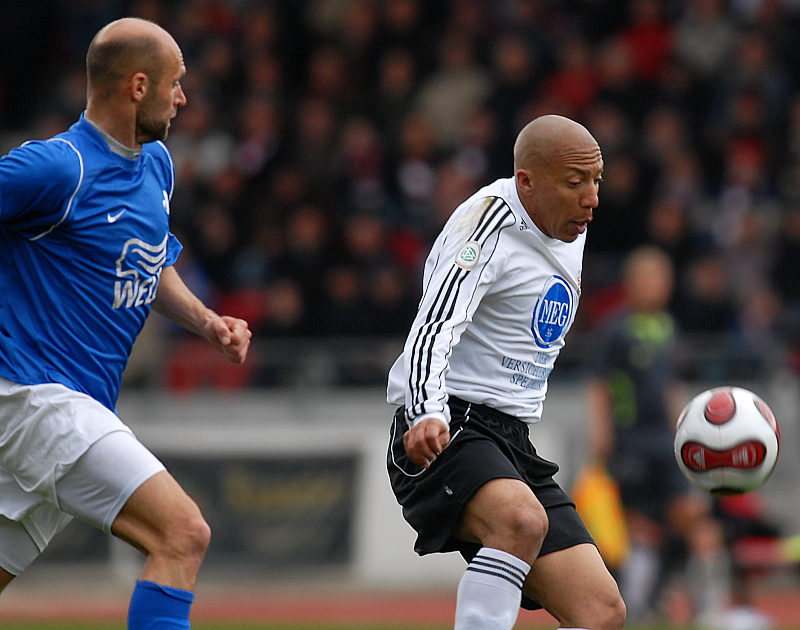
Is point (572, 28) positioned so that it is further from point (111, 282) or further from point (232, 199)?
point (111, 282)

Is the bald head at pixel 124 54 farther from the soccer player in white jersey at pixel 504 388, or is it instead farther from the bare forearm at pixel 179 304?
the soccer player in white jersey at pixel 504 388

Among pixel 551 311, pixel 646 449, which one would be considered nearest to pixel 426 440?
pixel 551 311

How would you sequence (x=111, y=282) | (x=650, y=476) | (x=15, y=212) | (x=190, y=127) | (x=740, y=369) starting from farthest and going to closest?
(x=190, y=127) → (x=740, y=369) → (x=650, y=476) → (x=111, y=282) → (x=15, y=212)

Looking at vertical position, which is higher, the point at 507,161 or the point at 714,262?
the point at 507,161

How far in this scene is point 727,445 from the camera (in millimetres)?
5152

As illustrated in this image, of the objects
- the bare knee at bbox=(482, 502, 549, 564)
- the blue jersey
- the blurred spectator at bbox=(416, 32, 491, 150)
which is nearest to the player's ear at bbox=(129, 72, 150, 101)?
the blue jersey

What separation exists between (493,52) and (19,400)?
10.5 m

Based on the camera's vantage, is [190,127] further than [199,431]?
Yes

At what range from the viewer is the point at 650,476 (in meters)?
9.58

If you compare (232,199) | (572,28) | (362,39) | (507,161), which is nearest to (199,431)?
(232,199)

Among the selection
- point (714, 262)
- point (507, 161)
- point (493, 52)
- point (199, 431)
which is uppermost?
point (493, 52)

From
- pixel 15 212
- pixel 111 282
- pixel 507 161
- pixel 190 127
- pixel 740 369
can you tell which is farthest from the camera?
pixel 190 127

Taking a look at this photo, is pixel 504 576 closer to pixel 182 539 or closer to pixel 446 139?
pixel 182 539

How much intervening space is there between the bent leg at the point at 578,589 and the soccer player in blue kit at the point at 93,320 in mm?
1233
